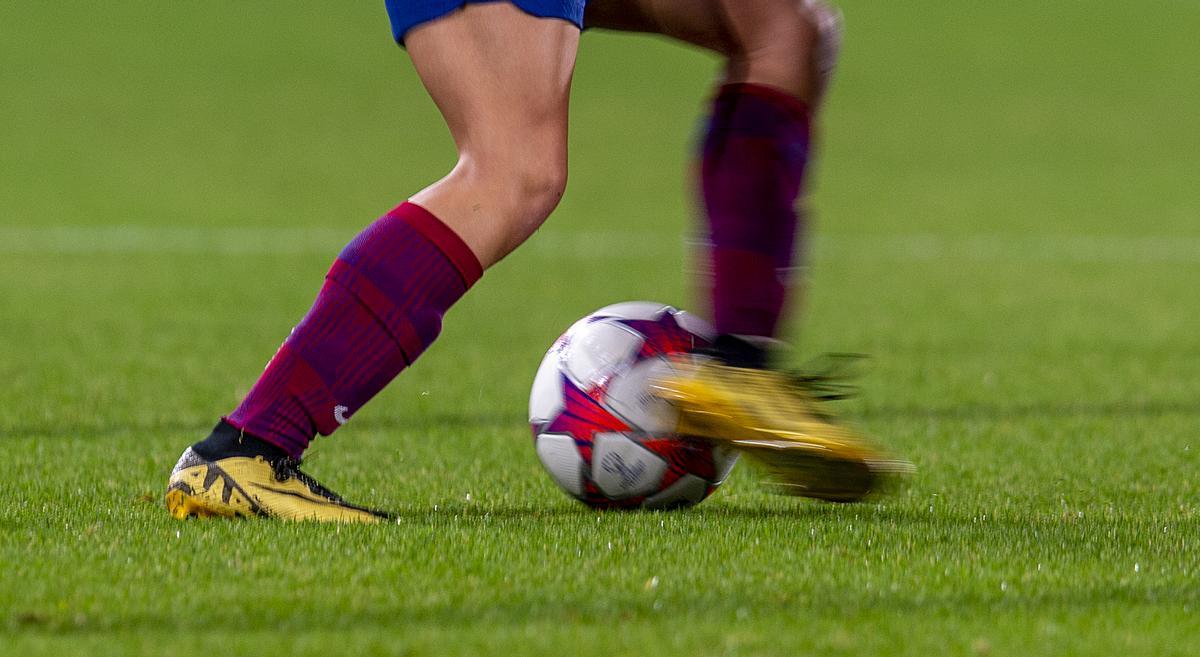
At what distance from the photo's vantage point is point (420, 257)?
2.72 metres

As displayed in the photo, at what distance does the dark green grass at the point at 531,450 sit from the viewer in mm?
2043

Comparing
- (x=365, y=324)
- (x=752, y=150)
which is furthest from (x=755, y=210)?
(x=365, y=324)

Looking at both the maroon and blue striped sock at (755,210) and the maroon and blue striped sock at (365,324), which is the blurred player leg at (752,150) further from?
the maroon and blue striped sock at (365,324)

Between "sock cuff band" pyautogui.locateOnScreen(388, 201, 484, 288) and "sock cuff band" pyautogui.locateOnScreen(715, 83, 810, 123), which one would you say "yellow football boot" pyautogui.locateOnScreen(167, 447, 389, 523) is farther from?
"sock cuff band" pyautogui.locateOnScreen(715, 83, 810, 123)

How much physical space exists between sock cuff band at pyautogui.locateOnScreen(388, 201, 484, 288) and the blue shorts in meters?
0.29

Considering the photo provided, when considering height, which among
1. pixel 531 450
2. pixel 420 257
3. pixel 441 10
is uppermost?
pixel 441 10

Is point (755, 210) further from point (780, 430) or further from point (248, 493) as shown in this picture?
point (248, 493)

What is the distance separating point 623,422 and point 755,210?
45cm

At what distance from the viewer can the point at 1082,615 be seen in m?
2.07

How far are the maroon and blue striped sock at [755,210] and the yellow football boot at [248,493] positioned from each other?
722 millimetres

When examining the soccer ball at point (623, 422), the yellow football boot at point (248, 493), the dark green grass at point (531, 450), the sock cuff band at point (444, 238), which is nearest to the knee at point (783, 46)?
the soccer ball at point (623, 422)

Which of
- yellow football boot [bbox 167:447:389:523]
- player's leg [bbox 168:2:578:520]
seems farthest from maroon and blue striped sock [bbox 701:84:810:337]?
yellow football boot [bbox 167:447:389:523]

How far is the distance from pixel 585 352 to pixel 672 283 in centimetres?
675

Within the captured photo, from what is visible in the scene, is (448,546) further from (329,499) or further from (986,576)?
(986,576)
